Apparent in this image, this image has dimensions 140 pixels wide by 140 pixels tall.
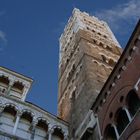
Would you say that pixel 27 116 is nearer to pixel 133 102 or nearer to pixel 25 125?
pixel 25 125

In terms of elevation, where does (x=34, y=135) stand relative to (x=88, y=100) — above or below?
below

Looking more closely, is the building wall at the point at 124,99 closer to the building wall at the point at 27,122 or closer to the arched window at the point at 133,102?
the arched window at the point at 133,102

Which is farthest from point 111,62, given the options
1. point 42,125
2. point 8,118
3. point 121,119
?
point 121,119

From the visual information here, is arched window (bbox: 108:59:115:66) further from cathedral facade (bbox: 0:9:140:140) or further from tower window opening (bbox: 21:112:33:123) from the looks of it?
tower window opening (bbox: 21:112:33:123)

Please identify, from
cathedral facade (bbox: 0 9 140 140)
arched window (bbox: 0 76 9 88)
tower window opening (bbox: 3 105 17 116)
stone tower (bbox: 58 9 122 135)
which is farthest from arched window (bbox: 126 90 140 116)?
arched window (bbox: 0 76 9 88)

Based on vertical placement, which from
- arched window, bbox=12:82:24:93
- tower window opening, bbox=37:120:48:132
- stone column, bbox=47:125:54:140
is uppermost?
arched window, bbox=12:82:24:93

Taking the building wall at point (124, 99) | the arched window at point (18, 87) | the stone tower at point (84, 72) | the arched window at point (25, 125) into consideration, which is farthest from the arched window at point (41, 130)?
the building wall at point (124, 99)

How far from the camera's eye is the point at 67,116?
1808 centimetres

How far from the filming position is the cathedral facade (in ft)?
34.8

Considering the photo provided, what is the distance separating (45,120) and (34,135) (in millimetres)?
1019

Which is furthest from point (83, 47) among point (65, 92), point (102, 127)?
point (102, 127)

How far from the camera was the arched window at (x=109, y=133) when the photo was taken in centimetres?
1122

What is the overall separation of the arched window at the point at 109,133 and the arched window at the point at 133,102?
1.30m

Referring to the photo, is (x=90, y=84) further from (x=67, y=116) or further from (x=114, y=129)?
(x=114, y=129)
